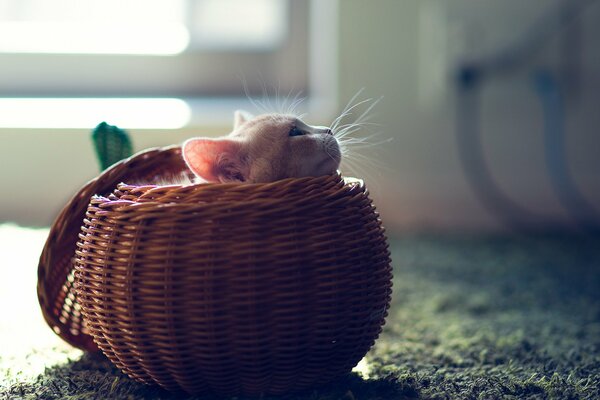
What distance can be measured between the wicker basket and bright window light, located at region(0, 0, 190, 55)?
6.27 feet

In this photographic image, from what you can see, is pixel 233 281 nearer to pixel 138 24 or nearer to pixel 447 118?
pixel 447 118

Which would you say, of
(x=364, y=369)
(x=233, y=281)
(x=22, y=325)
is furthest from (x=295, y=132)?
(x=22, y=325)

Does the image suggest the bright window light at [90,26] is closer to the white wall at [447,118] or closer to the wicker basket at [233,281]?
the white wall at [447,118]

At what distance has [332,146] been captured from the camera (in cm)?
95

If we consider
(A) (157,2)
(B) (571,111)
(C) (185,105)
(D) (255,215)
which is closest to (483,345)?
(D) (255,215)

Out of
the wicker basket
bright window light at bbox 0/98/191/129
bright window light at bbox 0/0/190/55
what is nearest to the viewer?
the wicker basket

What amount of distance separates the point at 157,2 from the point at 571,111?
153 centimetres

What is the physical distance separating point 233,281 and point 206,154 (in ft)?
0.64

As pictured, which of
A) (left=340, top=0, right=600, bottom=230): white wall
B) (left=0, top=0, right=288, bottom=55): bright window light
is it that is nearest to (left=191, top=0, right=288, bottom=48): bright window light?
(left=0, top=0, right=288, bottom=55): bright window light

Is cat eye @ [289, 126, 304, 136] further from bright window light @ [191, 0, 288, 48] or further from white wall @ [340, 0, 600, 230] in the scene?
bright window light @ [191, 0, 288, 48]

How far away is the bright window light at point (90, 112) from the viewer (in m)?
2.37

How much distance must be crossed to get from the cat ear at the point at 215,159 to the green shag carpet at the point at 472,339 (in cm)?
28

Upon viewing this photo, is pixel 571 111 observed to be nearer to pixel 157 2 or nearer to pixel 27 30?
pixel 157 2

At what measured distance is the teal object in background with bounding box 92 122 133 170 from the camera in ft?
3.48
